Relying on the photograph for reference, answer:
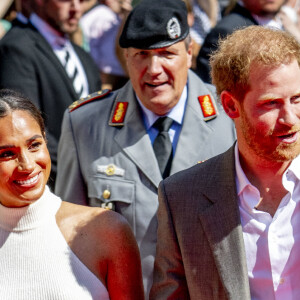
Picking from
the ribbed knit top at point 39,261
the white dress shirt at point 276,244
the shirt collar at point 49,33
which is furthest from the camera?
the shirt collar at point 49,33

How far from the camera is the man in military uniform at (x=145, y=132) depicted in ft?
11.9

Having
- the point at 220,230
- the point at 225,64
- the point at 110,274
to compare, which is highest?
the point at 225,64

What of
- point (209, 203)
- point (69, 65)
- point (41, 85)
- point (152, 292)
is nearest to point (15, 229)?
point (152, 292)

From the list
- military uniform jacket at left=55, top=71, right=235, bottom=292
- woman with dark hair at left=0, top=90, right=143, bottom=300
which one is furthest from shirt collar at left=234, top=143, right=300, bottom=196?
military uniform jacket at left=55, top=71, right=235, bottom=292

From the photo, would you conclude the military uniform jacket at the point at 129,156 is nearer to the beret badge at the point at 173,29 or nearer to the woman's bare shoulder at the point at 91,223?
the beret badge at the point at 173,29

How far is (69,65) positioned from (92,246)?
231cm

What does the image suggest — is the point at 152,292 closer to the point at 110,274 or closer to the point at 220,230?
the point at 110,274

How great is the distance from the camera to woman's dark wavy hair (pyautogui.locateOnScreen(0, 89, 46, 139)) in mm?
3113

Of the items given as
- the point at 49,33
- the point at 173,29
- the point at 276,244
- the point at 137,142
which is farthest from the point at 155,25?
the point at 49,33

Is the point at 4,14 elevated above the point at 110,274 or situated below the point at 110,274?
below

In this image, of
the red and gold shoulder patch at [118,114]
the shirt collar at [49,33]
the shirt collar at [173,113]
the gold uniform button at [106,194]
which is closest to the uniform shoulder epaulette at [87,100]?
the red and gold shoulder patch at [118,114]

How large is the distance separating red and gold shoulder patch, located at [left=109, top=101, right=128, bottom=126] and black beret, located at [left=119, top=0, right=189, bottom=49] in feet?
1.01

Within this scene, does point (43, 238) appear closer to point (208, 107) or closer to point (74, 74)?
point (208, 107)

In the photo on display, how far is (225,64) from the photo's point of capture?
9.46ft
